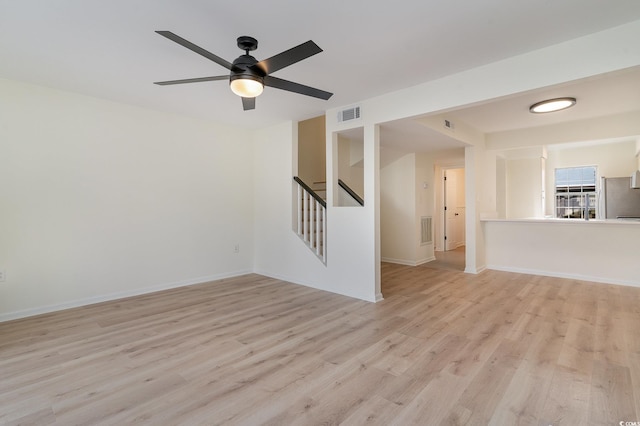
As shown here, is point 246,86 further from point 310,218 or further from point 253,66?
point 310,218

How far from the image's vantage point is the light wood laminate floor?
175 cm

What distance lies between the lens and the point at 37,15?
83.4 inches

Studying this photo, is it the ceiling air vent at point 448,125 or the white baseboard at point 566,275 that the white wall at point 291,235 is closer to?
the ceiling air vent at point 448,125

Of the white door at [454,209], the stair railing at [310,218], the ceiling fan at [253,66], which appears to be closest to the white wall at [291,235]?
the stair railing at [310,218]

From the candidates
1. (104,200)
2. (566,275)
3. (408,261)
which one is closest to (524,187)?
(566,275)

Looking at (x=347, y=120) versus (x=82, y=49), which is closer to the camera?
(x=82, y=49)

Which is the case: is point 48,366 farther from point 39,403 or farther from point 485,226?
point 485,226

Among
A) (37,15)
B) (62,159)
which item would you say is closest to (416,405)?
(37,15)

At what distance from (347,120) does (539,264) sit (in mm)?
4175

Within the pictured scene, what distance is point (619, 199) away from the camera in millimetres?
5820

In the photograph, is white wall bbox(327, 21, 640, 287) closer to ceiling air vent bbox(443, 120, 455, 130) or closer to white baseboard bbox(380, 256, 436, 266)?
ceiling air vent bbox(443, 120, 455, 130)

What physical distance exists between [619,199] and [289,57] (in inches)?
282

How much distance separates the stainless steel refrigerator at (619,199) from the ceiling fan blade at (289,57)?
23.1 ft

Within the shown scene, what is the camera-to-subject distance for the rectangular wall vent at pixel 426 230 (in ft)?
21.2
